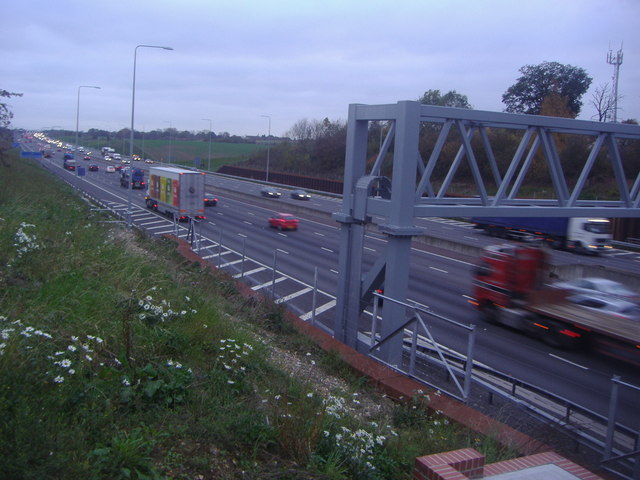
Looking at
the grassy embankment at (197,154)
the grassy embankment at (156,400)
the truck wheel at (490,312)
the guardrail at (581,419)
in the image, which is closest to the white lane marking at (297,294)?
the truck wheel at (490,312)

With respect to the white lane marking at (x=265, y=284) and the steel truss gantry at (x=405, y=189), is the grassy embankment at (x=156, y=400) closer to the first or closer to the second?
the steel truss gantry at (x=405, y=189)

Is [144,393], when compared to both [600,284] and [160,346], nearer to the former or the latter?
[160,346]

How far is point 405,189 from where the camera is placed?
33.5 feet

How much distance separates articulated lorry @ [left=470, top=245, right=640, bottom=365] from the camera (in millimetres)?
13344

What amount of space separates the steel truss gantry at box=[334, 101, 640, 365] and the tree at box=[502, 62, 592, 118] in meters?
56.6

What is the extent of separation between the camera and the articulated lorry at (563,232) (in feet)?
114

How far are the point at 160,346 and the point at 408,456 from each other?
3.15 m

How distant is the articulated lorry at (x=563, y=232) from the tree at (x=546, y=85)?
2970cm

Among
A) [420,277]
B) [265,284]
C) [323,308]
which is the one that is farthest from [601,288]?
[265,284]

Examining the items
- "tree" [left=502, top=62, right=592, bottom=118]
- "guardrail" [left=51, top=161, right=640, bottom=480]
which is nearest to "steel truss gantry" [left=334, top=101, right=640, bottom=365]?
"guardrail" [left=51, top=161, right=640, bottom=480]

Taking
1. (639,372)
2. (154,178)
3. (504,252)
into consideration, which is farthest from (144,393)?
(154,178)

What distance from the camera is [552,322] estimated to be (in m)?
14.8

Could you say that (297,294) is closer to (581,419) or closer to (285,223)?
(581,419)

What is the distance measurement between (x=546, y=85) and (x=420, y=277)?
5071cm
